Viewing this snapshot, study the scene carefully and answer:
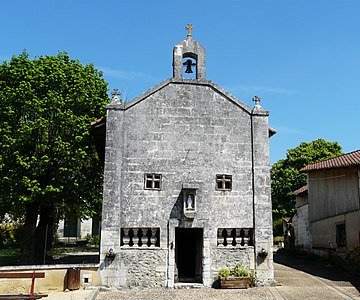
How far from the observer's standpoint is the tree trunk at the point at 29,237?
1757 cm

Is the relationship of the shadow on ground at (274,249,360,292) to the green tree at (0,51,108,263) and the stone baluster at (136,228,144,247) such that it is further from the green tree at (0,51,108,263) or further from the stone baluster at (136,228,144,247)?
the green tree at (0,51,108,263)

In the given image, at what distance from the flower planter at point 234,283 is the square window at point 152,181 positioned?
4.12m

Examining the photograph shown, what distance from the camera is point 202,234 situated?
14.4 metres

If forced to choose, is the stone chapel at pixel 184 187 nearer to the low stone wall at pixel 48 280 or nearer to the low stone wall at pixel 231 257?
the low stone wall at pixel 231 257

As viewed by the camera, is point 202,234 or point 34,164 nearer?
point 202,234

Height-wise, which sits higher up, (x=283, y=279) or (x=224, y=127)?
(x=224, y=127)

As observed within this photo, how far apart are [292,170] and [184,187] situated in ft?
87.2

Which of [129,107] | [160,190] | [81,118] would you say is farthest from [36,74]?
[160,190]

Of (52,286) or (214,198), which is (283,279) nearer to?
(214,198)

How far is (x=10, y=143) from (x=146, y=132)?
21.8 ft

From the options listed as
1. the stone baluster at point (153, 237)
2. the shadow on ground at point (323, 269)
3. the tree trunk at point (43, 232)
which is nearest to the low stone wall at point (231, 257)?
the stone baluster at point (153, 237)

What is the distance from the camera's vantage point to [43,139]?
1791cm

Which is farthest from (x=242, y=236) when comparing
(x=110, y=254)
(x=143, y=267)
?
(x=110, y=254)

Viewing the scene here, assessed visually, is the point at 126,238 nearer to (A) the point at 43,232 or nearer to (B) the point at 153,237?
(B) the point at 153,237
